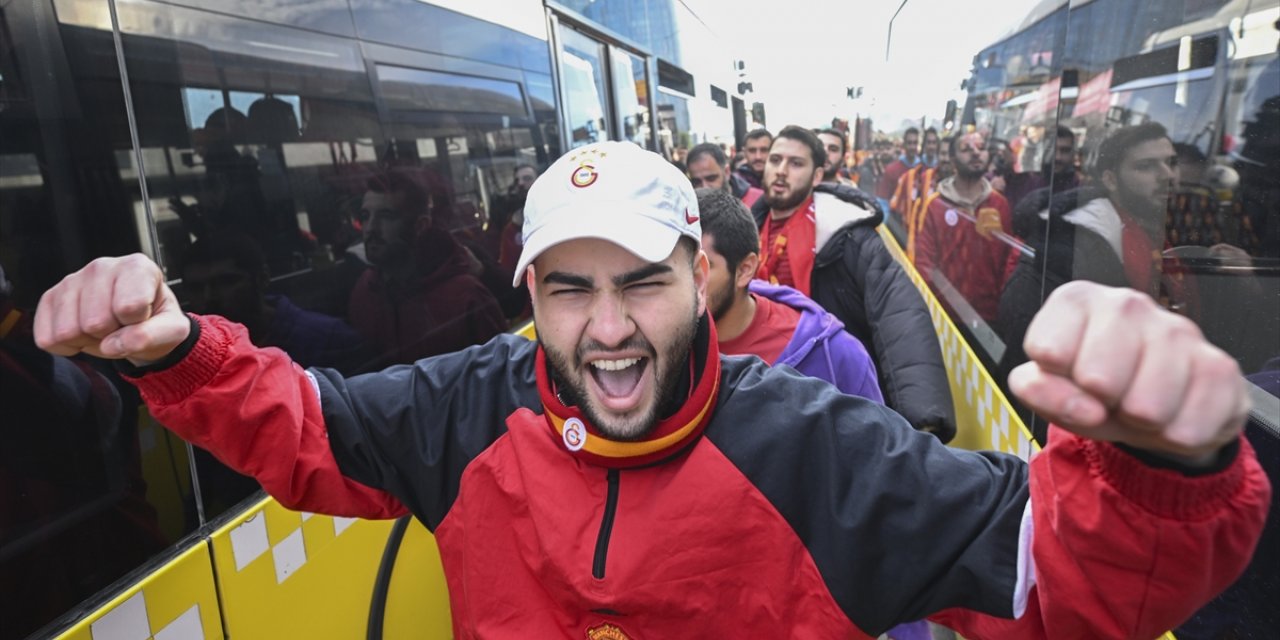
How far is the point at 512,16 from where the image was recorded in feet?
10.4

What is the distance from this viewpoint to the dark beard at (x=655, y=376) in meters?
1.29

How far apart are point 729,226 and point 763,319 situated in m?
0.30

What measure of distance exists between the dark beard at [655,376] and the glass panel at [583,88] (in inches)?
112

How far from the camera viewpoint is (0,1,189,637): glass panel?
1256 millimetres

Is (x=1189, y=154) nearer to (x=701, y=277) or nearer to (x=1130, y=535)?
(x=701, y=277)

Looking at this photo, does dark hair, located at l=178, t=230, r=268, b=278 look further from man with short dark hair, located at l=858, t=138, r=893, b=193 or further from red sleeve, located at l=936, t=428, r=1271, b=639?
man with short dark hair, located at l=858, t=138, r=893, b=193

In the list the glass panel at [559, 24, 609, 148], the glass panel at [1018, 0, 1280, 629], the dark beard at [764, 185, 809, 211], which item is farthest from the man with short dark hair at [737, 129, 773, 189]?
the glass panel at [1018, 0, 1280, 629]

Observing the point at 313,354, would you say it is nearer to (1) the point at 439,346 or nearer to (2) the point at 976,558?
(1) the point at 439,346

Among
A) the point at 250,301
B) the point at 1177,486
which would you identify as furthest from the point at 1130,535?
the point at 250,301

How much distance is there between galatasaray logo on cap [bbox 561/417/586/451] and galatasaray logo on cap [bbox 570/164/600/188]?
0.40m

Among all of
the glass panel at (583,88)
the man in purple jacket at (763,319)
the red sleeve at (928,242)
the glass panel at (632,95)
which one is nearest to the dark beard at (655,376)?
the man in purple jacket at (763,319)

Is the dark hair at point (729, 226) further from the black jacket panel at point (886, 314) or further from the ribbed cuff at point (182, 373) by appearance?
the ribbed cuff at point (182, 373)

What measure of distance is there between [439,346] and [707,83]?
8239mm

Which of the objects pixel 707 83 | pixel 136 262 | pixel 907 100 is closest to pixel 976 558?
pixel 136 262
